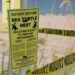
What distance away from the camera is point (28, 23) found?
761 millimetres

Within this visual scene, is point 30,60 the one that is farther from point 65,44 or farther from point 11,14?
point 65,44

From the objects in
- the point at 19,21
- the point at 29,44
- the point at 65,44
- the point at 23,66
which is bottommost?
the point at 65,44

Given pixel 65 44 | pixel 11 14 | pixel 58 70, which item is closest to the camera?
pixel 11 14

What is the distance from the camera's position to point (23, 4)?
0.78m

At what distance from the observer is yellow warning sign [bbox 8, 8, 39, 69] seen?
74 centimetres

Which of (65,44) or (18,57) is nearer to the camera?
(18,57)

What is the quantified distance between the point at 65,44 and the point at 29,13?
71.4 inches

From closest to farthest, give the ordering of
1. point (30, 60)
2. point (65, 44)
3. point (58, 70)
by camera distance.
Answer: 1. point (30, 60)
2. point (58, 70)
3. point (65, 44)

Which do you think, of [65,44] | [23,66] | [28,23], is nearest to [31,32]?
[28,23]

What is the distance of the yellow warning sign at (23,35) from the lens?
741mm

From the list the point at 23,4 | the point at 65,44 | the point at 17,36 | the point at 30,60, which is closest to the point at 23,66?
the point at 30,60

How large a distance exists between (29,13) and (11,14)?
3.1 inches

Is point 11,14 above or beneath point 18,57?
above

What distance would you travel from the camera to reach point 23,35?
77cm
